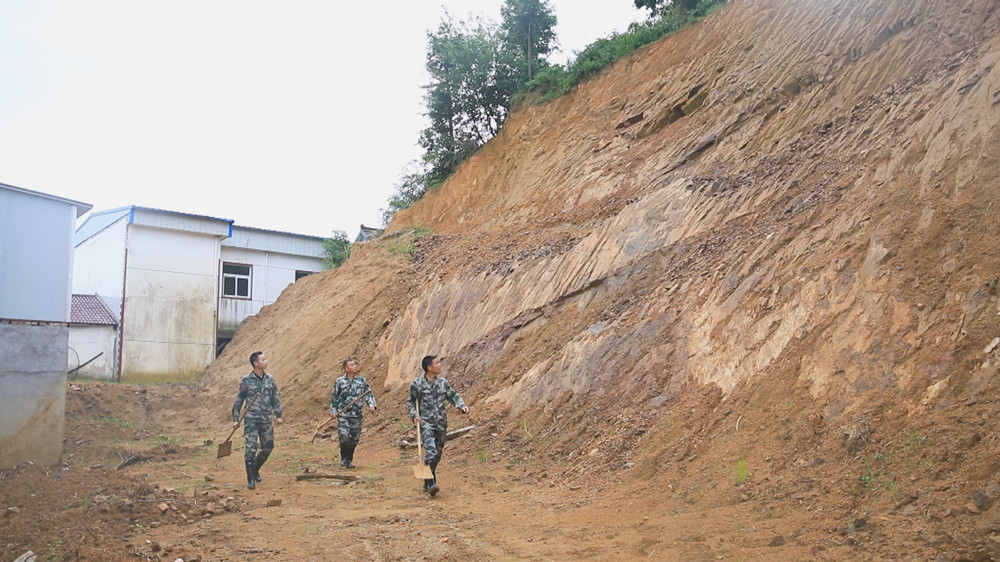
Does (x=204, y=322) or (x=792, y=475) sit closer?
(x=792, y=475)

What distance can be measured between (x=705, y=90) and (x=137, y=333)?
1856 centimetres

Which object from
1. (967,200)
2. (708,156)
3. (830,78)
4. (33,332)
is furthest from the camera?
(708,156)

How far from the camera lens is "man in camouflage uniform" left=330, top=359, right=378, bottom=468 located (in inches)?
440

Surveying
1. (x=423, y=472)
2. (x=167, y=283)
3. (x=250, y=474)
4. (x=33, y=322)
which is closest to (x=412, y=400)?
(x=423, y=472)

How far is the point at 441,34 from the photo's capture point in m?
28.2

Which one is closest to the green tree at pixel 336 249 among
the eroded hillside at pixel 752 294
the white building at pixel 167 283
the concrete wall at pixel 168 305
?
the white building at pixel 167 283

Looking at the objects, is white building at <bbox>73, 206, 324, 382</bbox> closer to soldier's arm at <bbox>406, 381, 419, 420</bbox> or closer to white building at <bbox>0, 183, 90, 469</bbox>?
white building at <bbox>0, 183, 90, 469</bbox>

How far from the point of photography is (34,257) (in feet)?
36.1

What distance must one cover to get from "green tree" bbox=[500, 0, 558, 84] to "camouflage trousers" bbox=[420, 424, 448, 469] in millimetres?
21471

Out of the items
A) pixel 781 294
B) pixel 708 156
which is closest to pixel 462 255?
pixel 708 156

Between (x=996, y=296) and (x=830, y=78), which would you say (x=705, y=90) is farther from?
(x=996, y=296)

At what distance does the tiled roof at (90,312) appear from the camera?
74.3ft

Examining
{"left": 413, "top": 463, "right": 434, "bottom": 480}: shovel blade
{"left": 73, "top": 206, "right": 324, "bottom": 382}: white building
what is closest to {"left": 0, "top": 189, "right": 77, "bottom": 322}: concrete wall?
{"left": 413, "top": 463, "right": 434, "bottom": 480}: shovel blade

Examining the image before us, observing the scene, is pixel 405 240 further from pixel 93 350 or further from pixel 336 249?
pixel 93 350
